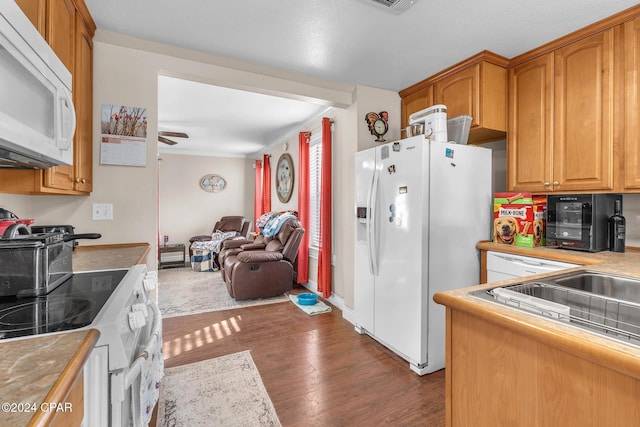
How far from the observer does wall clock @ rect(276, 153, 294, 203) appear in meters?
5.13

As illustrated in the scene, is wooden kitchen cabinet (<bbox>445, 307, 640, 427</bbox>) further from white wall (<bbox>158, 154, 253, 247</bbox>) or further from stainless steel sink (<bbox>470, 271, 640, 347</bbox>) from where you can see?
white wall (<bbox>158, 154, 253, 247</bbox>)

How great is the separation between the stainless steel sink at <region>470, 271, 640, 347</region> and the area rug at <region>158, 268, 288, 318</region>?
315 centimetres

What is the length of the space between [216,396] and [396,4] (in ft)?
8.86

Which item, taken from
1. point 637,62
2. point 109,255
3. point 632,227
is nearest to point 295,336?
point 109,255

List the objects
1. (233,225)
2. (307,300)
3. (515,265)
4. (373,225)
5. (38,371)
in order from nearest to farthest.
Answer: (38,371)
(515,265)
(373,225)
(307,300)
(233,225)

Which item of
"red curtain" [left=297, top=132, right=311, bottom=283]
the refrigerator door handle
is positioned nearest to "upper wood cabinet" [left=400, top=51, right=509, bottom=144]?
the refrigerator door handle

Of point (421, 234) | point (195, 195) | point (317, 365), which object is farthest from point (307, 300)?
point (195, 195)

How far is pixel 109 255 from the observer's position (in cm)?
180

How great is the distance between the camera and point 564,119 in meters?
2.15

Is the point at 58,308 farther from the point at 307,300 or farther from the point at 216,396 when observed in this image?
the point at 307,300

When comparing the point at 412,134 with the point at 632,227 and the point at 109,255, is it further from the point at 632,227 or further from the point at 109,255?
the point at 109,255

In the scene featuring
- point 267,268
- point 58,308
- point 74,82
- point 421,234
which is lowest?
point 267,268

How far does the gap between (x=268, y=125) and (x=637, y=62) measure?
4018 mm

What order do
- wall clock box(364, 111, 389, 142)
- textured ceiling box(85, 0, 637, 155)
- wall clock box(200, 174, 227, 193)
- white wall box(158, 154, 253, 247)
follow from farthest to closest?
wall clock box(200, 174, 227, 193) < white wall box(158, 154, 253, 247) < wall clock box(364, 111, 389, 142) < textured ceiling box(85, 0, 637, 155)
